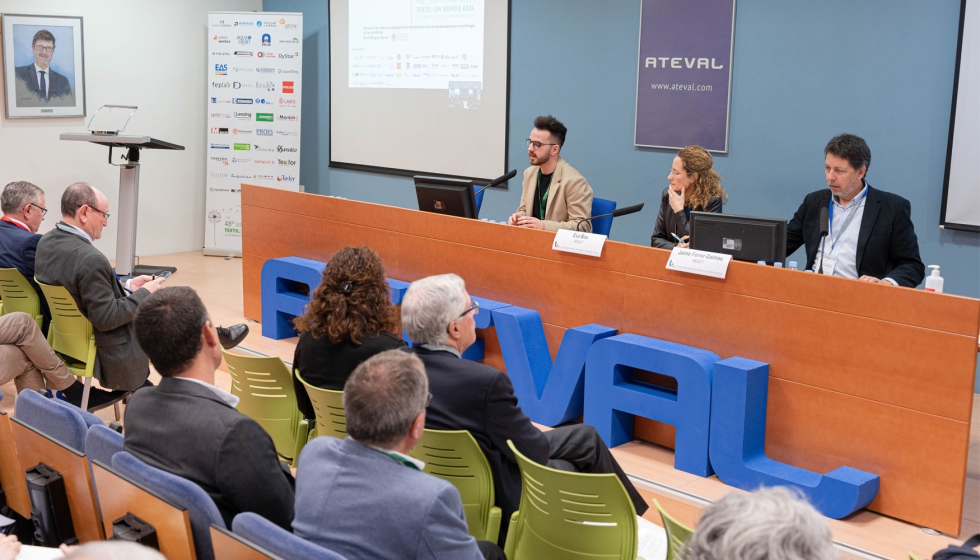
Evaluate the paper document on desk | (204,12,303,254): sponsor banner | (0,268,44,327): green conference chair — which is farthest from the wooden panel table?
(204,12,303,254): sponsor banner

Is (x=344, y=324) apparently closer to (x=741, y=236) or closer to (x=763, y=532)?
(x=741, y=236)

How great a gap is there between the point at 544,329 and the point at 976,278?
2622 millimetres

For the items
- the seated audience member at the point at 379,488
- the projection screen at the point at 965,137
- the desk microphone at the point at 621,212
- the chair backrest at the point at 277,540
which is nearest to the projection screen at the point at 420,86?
the desk microphone at the point at 621,212

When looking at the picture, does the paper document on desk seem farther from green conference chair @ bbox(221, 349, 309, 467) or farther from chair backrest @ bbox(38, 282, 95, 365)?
chair backrest @ bbox(38, 282, 95, 365)

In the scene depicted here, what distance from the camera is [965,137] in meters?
5.08

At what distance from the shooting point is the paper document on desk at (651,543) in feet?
9.08

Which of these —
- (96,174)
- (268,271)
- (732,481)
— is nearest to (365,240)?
(268,271)

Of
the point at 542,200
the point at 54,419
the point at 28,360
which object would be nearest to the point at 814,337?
the point at 542,200

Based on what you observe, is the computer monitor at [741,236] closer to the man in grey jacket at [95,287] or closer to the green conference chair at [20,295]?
the man in grey jacket at [95,287]

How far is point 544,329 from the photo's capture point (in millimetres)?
4703

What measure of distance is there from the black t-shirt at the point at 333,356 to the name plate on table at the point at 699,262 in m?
1.44

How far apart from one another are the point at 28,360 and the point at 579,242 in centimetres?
275

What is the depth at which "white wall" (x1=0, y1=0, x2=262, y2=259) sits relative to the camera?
26.9 feet

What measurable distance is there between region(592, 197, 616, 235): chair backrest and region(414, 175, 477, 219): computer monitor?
2.45 ft
